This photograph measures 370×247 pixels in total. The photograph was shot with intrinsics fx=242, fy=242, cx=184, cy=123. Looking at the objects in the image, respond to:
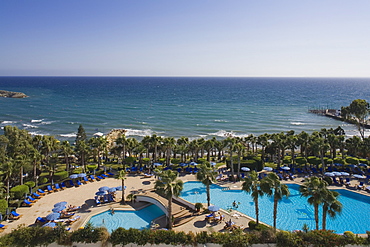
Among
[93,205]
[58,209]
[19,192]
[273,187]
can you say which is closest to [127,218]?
[93,205]

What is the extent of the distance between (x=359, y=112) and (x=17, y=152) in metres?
69.5

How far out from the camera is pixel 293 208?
28.3 meters

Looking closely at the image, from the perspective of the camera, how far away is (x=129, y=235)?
1752 centimetres

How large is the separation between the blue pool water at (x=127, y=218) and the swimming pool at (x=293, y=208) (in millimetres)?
5385

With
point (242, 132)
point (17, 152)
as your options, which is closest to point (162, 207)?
point (17, 152)

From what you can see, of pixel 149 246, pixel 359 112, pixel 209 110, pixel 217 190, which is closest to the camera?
pixel 149 246

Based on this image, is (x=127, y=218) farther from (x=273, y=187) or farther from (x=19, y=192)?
(x=273, y=187)

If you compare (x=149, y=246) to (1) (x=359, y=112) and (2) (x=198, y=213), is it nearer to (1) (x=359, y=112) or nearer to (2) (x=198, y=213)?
(2) (x=198, y=213)

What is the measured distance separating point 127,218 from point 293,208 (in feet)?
62.3

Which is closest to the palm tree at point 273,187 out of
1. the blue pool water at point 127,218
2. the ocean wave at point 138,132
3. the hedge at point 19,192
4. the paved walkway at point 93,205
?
the paved walkway at point 93,205

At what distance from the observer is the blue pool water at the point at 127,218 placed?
2433 centimetres

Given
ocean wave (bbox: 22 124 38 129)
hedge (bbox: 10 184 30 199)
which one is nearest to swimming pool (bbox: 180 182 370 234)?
hedge (bbox: 10 184 30 199)

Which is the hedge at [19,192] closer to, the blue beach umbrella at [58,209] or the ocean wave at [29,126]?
the blue beach umbrella at [58,209]

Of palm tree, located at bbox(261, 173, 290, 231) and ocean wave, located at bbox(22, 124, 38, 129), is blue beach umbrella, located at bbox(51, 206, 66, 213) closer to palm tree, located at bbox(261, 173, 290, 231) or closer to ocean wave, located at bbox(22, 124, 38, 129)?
palm tree, located at bbox(261, 173, 290, 231)
